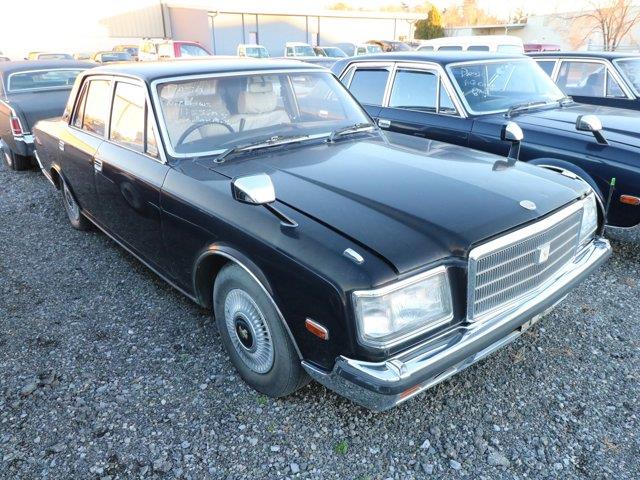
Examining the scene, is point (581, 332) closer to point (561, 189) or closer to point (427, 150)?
point (561, 189)

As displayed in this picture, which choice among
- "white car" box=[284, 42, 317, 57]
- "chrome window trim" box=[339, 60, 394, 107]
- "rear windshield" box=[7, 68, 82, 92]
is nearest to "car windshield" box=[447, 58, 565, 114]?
"chrome window trim" box=[339, 60, 394, 107]

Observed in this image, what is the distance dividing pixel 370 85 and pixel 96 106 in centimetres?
317

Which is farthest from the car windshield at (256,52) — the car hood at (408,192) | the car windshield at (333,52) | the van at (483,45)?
the car hood at (408,192)

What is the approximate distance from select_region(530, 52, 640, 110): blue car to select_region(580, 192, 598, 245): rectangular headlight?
13.1ft

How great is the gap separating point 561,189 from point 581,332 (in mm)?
1167

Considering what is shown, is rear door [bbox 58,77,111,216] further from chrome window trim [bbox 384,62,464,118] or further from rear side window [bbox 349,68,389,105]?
chrome window trim [bbox 384,62,464,118]

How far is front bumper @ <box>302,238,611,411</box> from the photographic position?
6.68 feet

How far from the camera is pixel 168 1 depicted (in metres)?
35.7

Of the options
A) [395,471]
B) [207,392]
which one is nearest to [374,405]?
[395,471]

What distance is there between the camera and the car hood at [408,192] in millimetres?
2197

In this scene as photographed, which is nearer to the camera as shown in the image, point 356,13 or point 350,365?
point 350,365

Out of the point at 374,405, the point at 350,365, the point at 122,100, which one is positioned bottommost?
the point at 374,405

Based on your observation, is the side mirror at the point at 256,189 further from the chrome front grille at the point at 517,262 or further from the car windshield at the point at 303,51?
the car windshield at the point at 303,51

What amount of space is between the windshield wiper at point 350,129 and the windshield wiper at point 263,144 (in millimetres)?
166
